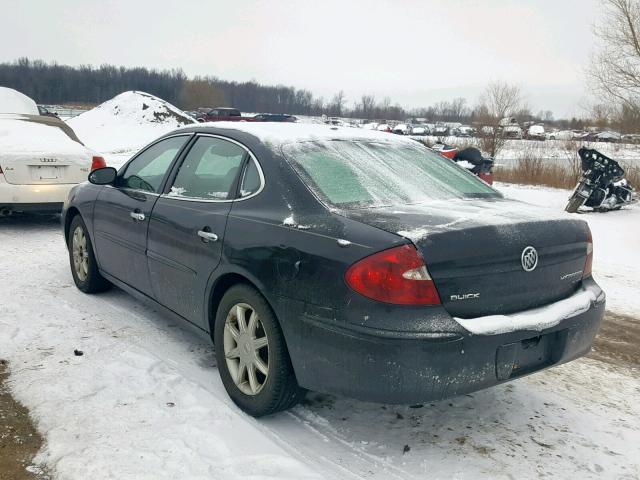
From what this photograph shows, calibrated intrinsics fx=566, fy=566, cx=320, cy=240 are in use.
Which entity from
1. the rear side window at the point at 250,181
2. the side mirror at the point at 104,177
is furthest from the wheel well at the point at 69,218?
the rear side window at the point at 250,181

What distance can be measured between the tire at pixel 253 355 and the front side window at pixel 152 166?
1.27 m

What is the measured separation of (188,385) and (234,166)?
4.33 feet

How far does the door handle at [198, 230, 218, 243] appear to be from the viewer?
3176 millimetres

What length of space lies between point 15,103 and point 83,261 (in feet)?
27.5

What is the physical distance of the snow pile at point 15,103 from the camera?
36.8 feet

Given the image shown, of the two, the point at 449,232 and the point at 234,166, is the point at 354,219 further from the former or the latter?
the point at 234,166

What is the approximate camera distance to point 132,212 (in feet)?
13.3

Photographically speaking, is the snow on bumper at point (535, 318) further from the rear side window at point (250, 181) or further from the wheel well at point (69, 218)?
the wheel well at point (69, 218)

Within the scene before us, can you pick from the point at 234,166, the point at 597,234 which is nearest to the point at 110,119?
the point at 597,234

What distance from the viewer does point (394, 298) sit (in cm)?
239

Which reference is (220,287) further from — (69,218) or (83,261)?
(69,218)

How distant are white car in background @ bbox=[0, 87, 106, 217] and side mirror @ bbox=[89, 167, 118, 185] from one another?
3171mm

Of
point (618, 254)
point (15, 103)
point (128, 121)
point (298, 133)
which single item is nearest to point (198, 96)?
point (128, 121)

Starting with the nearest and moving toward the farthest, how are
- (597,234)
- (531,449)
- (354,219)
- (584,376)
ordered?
(354,219), (531,449), (584,376), (597,234)
